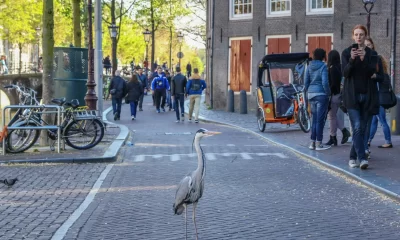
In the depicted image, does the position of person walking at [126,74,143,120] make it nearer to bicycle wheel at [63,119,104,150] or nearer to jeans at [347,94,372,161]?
bicycle wheel at [63,119,104,150]

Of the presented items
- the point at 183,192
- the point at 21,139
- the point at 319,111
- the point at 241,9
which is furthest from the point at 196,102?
the point at 183,192

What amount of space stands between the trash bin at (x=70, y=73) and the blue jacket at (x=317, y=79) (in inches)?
313

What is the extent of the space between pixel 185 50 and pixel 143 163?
9369 centimetres

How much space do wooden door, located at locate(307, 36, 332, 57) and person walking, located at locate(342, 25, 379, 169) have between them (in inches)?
768

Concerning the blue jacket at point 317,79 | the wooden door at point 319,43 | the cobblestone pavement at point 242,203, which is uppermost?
the wooden door at point 319,43

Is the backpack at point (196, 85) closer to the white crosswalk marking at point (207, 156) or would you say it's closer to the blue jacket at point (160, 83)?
the blue jacket at point (160, 83)

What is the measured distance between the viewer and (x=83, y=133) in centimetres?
1519

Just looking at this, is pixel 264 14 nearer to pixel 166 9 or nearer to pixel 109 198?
pixel 109 198

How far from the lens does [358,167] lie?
453 inches

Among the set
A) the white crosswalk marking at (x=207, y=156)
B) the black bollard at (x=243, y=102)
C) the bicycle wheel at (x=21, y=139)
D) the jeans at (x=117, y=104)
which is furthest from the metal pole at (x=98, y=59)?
the black bollard at (x=243, y=102)

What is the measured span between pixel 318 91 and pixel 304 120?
482cm

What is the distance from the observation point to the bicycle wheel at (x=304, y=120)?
752 inches

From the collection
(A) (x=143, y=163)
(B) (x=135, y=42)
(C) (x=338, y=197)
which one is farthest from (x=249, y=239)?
(B) (x=135, y=42)

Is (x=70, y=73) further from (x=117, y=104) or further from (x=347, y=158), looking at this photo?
(x=347, y=158)
